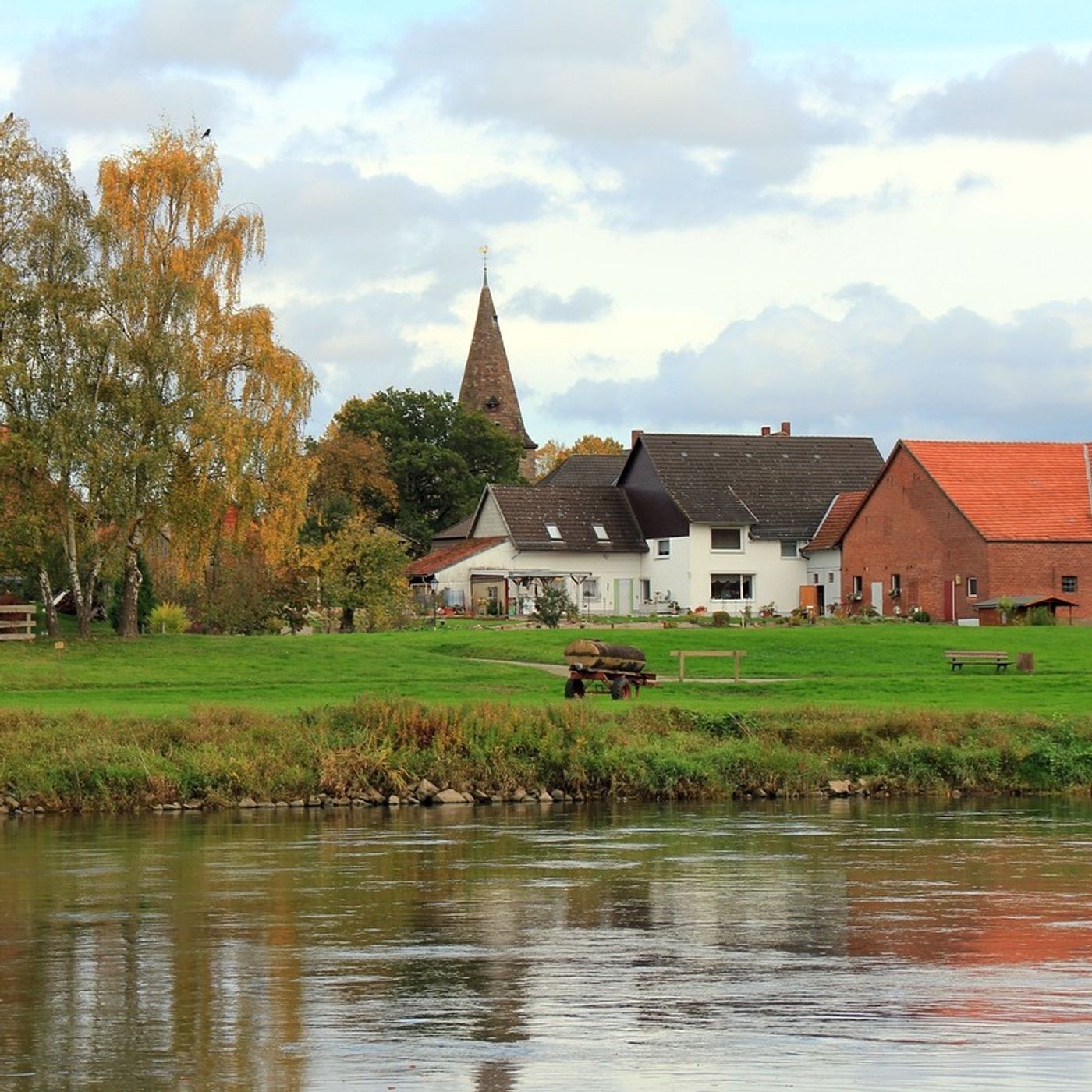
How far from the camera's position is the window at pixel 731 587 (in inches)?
3484

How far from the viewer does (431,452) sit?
4510 inches

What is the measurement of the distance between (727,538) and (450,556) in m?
Result: 13.3

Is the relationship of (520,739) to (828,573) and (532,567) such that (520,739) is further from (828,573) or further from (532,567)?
(532,567)

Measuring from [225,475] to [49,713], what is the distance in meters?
19.8

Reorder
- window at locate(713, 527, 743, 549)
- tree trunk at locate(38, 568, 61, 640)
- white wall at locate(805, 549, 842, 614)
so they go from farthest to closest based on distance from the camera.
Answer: window at locate(713, 527, 743, 549) → white wall at locate(805, 549, 842, 614) → tree trunk at locate(38, 568, 61, 640)

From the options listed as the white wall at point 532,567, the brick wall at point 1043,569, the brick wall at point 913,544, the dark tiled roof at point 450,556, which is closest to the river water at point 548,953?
the brick wall at point 1043,569

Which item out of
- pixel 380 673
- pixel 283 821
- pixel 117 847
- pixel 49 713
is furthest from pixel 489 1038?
pixel 380 673

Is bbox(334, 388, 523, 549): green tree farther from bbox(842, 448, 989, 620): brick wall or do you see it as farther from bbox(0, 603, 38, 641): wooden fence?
bbox(0, 603, 38, 641): wooden fence

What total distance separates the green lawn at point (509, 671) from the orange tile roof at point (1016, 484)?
1192 cm

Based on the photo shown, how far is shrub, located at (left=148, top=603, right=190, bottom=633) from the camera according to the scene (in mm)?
64312

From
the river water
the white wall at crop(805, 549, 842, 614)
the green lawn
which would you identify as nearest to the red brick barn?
the white wall at crop(805, 549, 842, 614)

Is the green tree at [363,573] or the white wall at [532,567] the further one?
the white wall at [532,567]

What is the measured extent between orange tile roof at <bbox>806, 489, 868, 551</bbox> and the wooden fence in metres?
40.2

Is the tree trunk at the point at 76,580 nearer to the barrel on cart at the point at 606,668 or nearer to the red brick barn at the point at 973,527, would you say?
the barrel on cart at the point at 606,668
